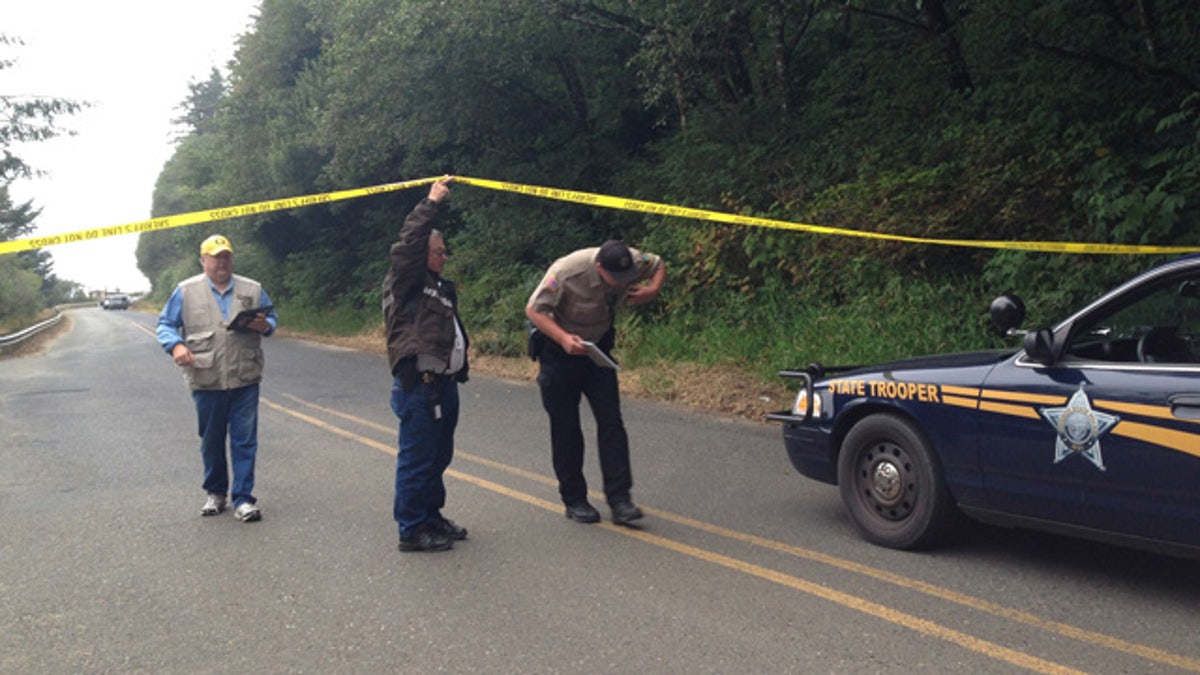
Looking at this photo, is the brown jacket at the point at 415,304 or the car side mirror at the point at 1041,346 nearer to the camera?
the car side mirror at the point at 1041,346

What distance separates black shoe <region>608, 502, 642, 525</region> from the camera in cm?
563

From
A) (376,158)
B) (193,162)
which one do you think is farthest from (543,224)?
(193,162)

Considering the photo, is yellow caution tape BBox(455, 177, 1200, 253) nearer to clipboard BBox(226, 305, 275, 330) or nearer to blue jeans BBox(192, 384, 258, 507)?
clipboard BBox(226, 305, 275, 330)

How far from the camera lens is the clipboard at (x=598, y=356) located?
210 inches

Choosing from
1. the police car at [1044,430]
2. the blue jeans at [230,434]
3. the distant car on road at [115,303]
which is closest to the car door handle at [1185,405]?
the police car at [1044,430]

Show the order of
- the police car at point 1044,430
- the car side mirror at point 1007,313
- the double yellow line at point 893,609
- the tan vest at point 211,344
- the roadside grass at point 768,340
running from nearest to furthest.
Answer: the double yellow line at point 893,609 < the police car at point 1044,430 < the car side mirror at point 1007,313 < the tan vest at point 211,344 < the roadside grass at point 768,340

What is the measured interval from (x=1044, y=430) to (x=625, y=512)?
7.77ft

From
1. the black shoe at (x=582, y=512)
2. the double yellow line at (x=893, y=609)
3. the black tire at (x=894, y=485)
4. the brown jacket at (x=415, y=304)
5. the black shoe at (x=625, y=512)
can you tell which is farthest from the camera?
the black shoe at (x=582, y=512)

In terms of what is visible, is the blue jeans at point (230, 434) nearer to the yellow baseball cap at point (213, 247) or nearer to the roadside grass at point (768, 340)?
the yellow baseball cap at point (213, 247)

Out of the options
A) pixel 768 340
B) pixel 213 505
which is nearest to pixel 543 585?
pixel 213 505

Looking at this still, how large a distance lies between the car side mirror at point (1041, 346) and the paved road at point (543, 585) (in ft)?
3.52

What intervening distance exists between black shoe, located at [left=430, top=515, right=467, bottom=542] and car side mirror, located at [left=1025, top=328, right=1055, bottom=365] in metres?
3.20

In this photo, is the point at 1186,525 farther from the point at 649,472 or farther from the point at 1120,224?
the point at 1120,224

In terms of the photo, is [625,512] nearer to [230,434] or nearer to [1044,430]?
[1044,430]
